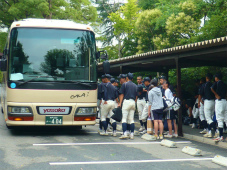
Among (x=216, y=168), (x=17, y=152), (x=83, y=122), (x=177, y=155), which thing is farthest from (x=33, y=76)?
(x=216, y=168)

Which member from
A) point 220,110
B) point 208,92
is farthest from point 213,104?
point 220,110

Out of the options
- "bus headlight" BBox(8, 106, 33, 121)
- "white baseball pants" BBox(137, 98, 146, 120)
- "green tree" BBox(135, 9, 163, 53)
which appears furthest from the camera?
"green tree" BBox(135, 9, 163, 53)

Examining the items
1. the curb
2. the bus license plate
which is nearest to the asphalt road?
the curb

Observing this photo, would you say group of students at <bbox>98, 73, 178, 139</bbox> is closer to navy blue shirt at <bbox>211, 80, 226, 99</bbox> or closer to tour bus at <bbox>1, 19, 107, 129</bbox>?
tour bus at <bbox>1, 19, 107, 129</bbox>

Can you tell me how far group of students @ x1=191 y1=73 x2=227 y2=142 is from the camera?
9.76 metres

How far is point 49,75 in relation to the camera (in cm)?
972

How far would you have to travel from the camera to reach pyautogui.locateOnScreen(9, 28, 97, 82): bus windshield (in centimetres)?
959

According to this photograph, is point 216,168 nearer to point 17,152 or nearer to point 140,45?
point 17,152

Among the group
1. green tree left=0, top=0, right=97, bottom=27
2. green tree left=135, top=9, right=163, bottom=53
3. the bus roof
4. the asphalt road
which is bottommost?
the asphalt road

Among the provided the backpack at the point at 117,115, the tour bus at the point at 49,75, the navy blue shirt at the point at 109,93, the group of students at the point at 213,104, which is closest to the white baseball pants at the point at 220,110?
the group of students at the point at 213,104

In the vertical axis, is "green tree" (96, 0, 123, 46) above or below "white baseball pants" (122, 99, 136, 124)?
above

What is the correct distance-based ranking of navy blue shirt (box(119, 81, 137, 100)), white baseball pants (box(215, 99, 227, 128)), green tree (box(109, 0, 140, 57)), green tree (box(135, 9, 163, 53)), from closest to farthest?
white baseball pants (box(215, 99, 227, 128)), navy blue shirt (box(119, 81, 137, 100)), green tree (box(135, 9, 163, 53)), green tree (box(109, 0, 140, 57))

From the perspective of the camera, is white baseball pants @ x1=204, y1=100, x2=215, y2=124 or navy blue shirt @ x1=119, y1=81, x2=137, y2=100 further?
white baseball pants @ x1=204, y1=100, x2=215, y2=124

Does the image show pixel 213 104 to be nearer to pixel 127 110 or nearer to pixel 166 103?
pixel 166 103
